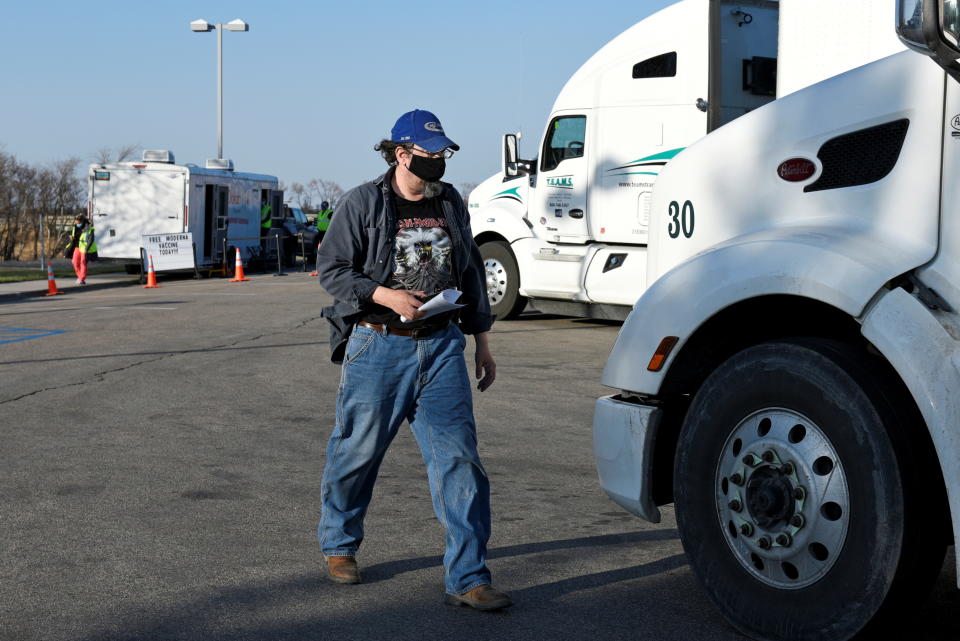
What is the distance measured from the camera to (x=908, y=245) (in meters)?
3.85

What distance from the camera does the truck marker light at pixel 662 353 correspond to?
449cm

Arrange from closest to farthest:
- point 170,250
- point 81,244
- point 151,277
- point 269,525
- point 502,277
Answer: point 269,525 < point 502,277 < point 151,277 < point 81,244 < point 170,250

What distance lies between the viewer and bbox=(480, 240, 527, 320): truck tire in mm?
16656

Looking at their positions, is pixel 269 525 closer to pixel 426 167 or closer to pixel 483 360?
pixel 483 360

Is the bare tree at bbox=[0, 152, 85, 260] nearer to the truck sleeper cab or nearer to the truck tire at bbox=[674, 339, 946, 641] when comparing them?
the truck sleeper cab

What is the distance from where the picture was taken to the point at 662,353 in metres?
4.52

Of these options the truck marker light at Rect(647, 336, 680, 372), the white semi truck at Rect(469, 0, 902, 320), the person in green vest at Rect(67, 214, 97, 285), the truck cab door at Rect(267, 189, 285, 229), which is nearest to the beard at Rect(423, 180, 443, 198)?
the truck marker light at Rect(647, 336, 680, 372)

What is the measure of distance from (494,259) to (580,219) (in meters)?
1.64

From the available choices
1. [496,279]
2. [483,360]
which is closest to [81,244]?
[496,279]

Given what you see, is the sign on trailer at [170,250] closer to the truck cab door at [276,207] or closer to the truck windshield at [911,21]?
the truck cab door at [276,207]

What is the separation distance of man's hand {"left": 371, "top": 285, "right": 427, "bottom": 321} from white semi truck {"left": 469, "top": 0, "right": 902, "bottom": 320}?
27.1 ft

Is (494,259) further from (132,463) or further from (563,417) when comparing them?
(132,463)

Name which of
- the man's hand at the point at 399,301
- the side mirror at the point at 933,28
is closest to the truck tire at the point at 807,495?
the side mirror at the point at 933,28

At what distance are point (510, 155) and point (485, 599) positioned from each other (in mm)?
12470
